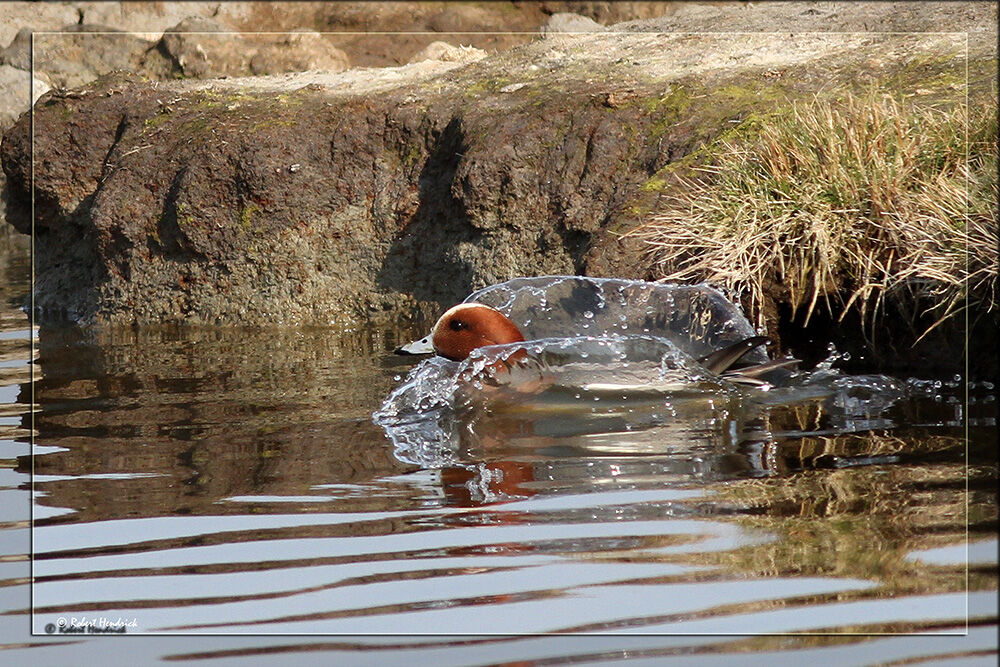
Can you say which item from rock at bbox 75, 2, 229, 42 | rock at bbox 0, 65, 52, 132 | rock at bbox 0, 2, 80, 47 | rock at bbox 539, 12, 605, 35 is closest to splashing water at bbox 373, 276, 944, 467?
rock at bbox 539, 12, 605, 35

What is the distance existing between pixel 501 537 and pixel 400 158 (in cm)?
515

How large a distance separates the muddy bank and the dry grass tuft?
617 mm

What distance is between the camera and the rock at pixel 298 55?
1515cm

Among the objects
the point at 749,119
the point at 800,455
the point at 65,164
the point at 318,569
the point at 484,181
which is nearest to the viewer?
the point at 318,569

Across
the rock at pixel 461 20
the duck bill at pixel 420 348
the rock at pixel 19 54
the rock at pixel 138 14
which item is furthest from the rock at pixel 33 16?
the duck bill at pixel 420 348

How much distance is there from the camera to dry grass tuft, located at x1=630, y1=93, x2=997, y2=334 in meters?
5.72

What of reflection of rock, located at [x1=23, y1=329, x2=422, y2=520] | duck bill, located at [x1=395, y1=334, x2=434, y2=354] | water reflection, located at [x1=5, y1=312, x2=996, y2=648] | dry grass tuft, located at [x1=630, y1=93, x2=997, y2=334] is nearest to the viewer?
water reflection, located at [x1=5, y1=312, x2=996, y2=648]

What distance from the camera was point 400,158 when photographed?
27.8ft

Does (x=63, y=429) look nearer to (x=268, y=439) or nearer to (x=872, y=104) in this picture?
(x=268, y=439)

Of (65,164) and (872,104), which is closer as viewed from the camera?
(872,104)

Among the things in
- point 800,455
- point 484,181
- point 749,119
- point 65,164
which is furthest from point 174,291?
point 800,455

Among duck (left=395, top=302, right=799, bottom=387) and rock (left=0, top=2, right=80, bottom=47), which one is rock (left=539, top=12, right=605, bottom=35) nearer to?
A: rock (left=0, top=2, right=80, bottom=47)

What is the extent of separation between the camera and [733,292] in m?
6.21

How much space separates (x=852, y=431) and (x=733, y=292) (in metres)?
1.41
